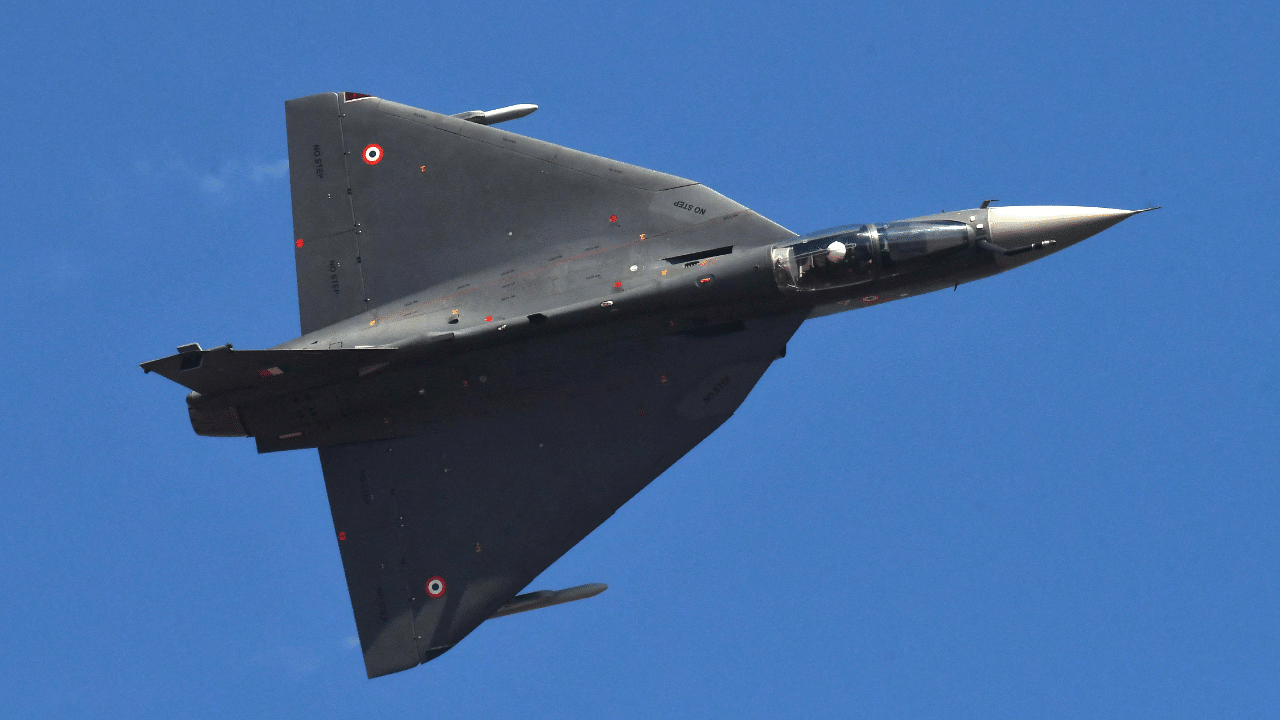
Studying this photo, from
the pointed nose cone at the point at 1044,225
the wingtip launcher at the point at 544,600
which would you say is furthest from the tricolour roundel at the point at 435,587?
the pointed nose cone at the point at 1044,225

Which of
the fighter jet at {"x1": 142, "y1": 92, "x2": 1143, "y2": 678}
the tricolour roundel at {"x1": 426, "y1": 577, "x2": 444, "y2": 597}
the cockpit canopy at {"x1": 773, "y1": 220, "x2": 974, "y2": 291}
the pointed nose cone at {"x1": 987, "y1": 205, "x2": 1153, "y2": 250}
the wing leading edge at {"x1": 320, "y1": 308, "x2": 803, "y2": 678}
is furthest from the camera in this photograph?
the tricolour roundel at {"x1": 426, "y1": 577, "x2": 444, "y2": 597}

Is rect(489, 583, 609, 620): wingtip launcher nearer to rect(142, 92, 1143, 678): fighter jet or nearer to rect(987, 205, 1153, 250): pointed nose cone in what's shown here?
rect(142, 92, 1143, 678): fighter jet

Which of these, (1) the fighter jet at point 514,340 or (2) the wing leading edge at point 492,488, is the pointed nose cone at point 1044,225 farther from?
(2) the wing leading edge at point 492,488

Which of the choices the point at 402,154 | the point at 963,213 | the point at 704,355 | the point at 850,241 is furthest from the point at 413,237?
the point at 963,213

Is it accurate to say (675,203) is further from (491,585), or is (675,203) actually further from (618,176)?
(491,585)

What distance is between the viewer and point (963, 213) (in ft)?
84.8

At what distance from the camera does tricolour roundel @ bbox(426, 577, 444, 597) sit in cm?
2677

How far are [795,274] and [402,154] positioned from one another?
803 cm

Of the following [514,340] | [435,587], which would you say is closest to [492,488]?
[435,587]

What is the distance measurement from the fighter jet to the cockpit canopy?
0.11 feet

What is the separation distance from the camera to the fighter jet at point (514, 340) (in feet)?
84.5

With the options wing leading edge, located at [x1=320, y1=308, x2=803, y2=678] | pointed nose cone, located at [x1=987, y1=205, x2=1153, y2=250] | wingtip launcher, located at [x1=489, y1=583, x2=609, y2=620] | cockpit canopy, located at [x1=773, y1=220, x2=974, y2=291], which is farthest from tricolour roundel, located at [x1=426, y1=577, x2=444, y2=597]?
pointed nose cone, located at [x1=987, y1=205, x2=1153, y2=250]

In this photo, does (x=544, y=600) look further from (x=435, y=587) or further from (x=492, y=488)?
(x=492, y=488)

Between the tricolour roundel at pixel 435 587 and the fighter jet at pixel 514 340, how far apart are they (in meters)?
0.04
